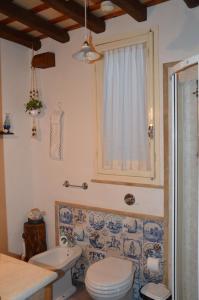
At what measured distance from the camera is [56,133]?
10.3 ft

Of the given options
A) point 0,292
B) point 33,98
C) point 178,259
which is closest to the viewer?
point 0,292

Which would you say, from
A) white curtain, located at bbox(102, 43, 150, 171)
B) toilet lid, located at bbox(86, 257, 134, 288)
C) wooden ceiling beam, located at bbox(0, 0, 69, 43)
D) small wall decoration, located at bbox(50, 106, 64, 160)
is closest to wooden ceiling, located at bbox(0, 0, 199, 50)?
wooden ceiling beam, located at bbox(0, 0, 69, 43)

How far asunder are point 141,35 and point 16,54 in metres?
1.43

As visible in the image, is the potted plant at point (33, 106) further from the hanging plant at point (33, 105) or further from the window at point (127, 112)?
the window at point (127, 112)

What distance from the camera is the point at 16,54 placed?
10.4 feet

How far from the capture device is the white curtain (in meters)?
2.58

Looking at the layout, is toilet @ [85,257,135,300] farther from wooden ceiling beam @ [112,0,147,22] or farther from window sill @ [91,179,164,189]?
wooden ceiling beam @ [112,0,147,22]

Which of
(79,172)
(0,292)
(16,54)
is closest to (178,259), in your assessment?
(0,292)

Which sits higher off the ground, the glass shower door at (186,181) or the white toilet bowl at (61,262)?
the glass shower door at (186,181)

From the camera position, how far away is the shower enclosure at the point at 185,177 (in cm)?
172

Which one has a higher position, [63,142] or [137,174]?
[63,142]

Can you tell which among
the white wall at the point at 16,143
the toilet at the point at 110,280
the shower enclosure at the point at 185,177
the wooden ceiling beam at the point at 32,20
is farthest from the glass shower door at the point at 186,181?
the white wall at the point at 16,143

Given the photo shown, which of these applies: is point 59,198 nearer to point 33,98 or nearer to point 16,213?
point 16,213

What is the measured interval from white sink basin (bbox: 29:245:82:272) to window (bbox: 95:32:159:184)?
2.63 ft
